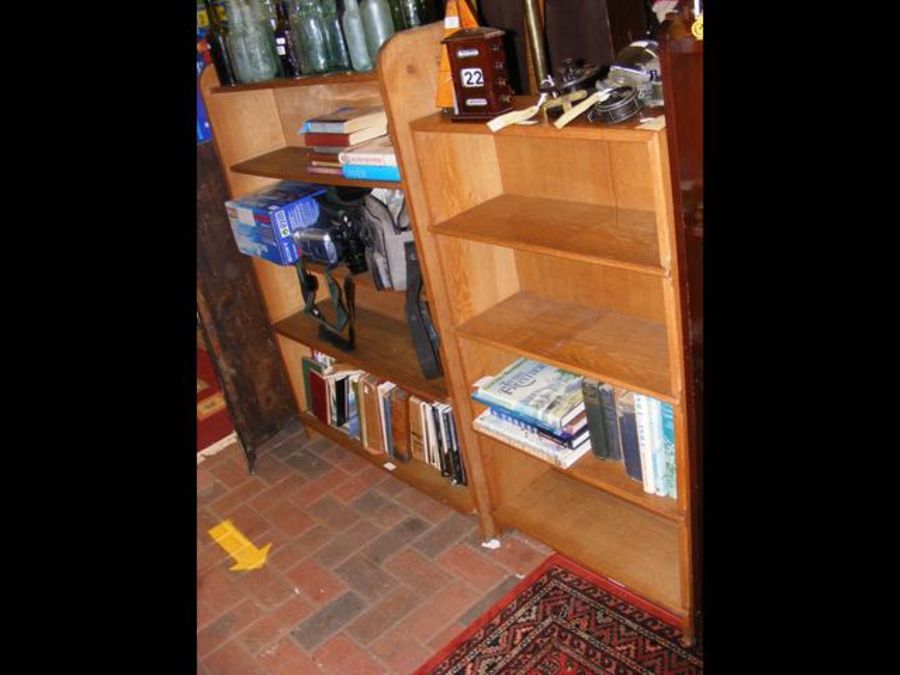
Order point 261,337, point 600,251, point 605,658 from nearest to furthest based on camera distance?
point 600,251, point 605,658, point 261,337

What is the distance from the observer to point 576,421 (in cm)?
218

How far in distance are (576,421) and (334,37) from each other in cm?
143

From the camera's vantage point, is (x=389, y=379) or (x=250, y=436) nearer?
(x=389, y=379)

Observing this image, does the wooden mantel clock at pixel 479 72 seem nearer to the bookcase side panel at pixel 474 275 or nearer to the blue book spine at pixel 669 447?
the bookcase side panel at pixel 474 275

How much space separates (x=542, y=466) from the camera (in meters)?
2.71

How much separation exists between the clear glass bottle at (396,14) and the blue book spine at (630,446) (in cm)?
133

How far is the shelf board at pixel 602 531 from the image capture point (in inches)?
85.9

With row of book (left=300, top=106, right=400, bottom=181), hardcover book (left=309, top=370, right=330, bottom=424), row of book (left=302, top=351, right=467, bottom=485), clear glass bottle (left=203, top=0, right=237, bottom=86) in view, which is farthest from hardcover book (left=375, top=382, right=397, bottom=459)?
clear glass bottle (left=203, top=0, right=237, bottom=86)

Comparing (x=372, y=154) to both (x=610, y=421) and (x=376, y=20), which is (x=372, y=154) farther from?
(x=610, y=421)

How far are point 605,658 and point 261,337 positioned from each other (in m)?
2.00

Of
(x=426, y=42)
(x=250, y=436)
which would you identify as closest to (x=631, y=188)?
(x=426, y=42)

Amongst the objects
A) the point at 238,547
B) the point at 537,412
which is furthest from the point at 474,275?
the point at 238,547

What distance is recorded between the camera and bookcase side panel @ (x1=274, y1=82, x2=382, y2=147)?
2658 mm
